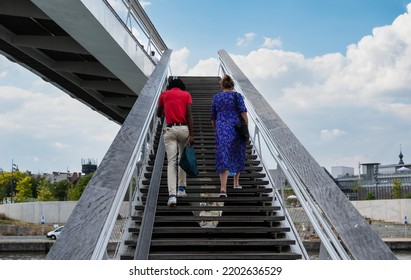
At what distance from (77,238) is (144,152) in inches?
162

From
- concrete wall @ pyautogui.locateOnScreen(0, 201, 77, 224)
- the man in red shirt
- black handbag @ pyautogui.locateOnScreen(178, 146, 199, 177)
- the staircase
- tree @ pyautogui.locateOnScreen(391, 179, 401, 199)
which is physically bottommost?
concrete wall @ pyautogui.locateOnScreen(0, 201, 77, 224)

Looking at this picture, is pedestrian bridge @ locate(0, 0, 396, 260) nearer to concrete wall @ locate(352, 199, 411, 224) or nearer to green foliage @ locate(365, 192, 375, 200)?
concrete wall @ locate(352, 199, 411, 224)

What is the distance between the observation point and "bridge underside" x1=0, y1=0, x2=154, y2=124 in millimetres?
10273

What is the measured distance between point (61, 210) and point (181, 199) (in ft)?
160

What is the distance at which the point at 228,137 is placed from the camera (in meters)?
6.64

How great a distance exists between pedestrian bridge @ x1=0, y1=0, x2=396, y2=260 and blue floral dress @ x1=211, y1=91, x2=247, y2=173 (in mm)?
295

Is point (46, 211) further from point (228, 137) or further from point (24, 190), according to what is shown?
point (228, 137)

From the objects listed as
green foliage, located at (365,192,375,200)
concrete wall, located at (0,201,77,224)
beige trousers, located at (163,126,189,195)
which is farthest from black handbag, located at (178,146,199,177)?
green foliage, located at (365,192,375,200)

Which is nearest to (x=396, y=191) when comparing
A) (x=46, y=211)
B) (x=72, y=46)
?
(x=46, y=211)

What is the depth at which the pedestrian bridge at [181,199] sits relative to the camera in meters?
3.21

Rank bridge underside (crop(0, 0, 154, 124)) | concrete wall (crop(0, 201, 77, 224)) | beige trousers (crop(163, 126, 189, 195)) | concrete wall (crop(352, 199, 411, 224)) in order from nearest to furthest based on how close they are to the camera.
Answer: beige trousers (crop(163, 126, 189, 195)) → bridge underside (crop(0, 0, 154, 124)) → concrete wall (crop(352, 199, 411, 224)) → concrete wall (crop(0, 201, 77, 224))

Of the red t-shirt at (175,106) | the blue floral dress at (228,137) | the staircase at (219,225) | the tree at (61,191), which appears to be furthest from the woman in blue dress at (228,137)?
the tree at (61,191)
